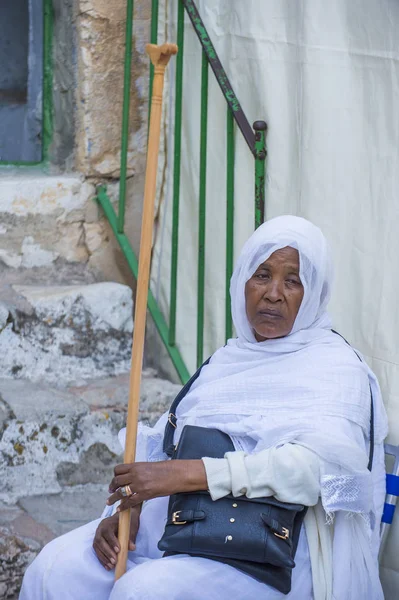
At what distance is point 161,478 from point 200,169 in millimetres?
1390

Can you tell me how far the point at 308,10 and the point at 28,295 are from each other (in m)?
1.40

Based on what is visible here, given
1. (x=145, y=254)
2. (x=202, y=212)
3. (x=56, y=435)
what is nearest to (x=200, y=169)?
(x=202, y=212)

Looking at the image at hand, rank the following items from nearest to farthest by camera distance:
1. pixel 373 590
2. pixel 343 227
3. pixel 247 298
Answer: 1. pixel 373 590
2. pixel 247 298
3. pixel 343 227

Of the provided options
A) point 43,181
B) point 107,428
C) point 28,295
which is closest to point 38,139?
point 43,181

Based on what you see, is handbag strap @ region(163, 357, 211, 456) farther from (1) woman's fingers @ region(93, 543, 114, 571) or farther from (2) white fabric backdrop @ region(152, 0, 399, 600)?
(2) white fabric backdrop @ region(152, 0, 399, 600)

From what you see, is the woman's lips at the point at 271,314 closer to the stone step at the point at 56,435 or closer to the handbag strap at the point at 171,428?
the handbag strap at the point at 171,428

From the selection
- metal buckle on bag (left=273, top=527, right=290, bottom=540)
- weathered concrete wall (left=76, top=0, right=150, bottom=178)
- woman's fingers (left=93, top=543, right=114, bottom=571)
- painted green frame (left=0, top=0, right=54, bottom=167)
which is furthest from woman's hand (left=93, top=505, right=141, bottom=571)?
painted green frame (left=0, top=0, right=54, bottom=167)

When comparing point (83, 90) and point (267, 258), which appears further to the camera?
point (83, 90)

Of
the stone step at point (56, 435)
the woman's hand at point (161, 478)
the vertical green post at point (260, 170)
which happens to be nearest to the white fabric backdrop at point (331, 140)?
Result: the vertical green post at point (260, 170)

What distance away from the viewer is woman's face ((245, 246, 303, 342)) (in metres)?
2.67

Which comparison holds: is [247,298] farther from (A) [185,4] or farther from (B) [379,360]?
(A) [185,4]

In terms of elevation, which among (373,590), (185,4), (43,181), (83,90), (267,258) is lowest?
(373,590)

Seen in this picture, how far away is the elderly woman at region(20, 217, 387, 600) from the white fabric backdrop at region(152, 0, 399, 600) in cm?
23

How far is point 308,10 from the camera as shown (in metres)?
3.04
